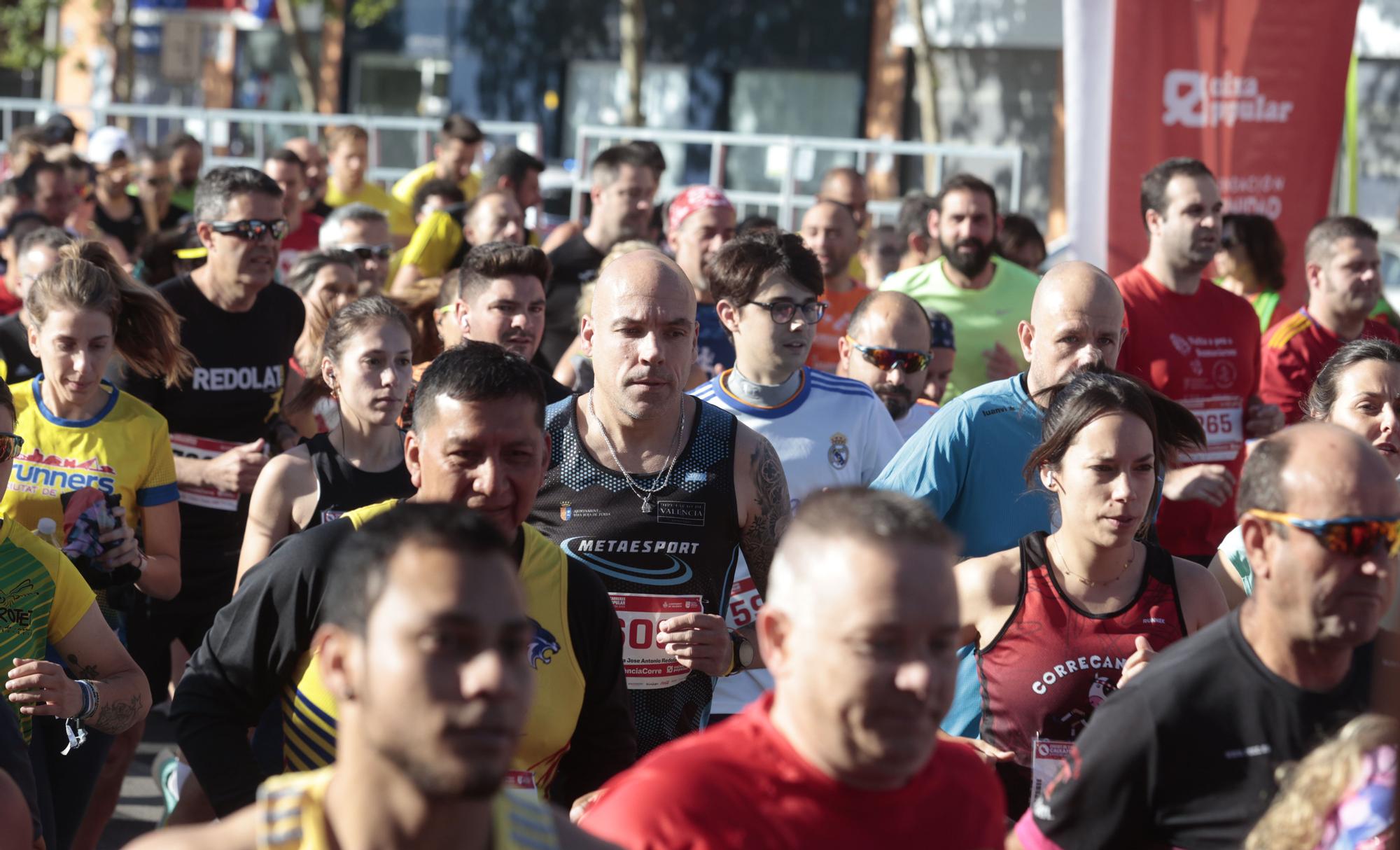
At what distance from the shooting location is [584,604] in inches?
137

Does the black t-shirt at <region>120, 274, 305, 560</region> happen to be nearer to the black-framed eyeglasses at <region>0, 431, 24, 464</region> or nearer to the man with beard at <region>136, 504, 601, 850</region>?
the black-framed eyeglasses at <region>0, 431, 24, 464</region>

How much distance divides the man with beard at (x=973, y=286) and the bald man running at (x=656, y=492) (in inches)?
121

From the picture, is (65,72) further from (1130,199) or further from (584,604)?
(584,604)

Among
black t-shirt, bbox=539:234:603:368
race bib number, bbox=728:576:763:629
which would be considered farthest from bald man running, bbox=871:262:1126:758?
black t-shirt, bbox=539:234:603:368

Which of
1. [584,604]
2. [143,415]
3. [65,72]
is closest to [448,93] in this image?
[65,72]

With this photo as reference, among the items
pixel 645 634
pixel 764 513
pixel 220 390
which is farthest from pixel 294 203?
pixel 645 634

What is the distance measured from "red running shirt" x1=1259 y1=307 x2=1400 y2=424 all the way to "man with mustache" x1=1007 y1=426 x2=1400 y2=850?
4.20m

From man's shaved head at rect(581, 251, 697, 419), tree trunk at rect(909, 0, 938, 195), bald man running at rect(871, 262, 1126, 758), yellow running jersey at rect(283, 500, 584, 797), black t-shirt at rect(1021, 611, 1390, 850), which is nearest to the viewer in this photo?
black t-shirt at rect(1021, 611, 1390, 850)

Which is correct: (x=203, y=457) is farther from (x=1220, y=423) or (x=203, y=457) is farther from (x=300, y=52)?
(x=300, y=52)

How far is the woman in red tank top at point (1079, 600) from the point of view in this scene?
3.70m

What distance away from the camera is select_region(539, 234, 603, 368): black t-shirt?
7.72m

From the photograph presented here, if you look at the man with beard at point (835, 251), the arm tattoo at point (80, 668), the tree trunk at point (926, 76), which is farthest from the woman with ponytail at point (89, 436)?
the tree trunk at point (926, 76)

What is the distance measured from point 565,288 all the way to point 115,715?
14.3 feet

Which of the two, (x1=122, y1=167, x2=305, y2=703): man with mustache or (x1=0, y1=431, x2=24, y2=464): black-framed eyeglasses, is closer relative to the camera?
(x1=0, y1=431, x2=24, y2=464): black-framed eyeglasses
